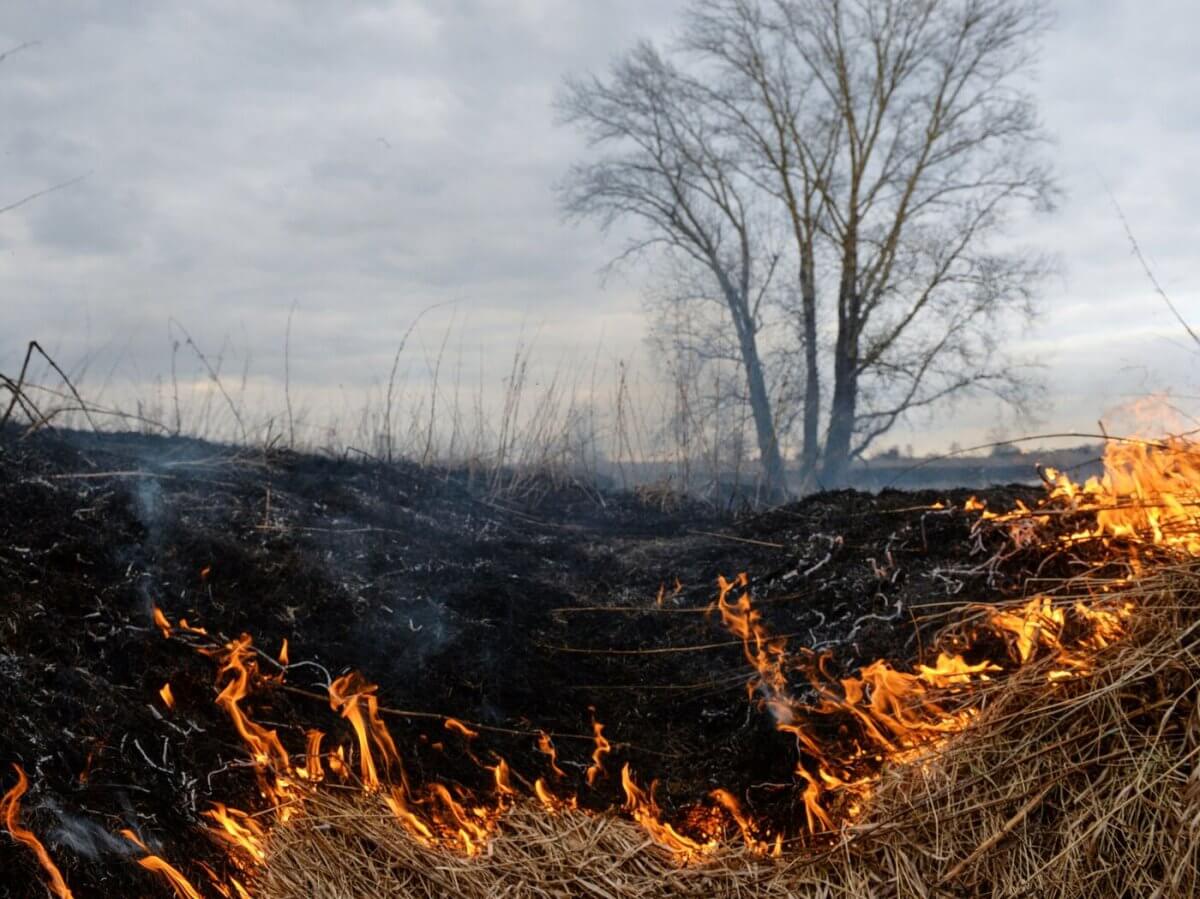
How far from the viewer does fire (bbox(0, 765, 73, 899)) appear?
2283 millimetres

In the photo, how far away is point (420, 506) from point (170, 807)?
364 centimetres

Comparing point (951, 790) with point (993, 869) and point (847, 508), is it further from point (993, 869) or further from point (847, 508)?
point (847, 508)

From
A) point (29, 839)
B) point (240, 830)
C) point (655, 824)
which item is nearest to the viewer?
point (29, 839)

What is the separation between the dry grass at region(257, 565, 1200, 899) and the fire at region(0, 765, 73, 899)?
0.54 metres

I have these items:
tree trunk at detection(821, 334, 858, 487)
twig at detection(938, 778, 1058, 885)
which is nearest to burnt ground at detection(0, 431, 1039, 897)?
twig at detection(938, 778, 1058, 885)

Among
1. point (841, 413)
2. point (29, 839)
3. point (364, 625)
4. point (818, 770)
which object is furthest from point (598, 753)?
point (841, 413)

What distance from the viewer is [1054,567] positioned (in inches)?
146

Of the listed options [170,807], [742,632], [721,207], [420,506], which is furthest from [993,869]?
[721,207]

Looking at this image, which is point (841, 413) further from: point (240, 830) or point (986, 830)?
point (240, 830)

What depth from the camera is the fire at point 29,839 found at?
7.49ft

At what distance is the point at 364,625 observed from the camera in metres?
3.88

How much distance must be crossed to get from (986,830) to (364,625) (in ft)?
7.88

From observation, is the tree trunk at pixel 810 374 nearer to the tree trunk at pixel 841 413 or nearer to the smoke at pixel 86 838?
the tree trunk at pixel 841 413

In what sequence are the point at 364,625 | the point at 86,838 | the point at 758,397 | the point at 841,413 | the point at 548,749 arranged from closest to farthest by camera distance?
1. the point at 86,838
2. the point at 548,749
3. the point at 364,625
4. the point at 758,397
5. the point at 841,413
